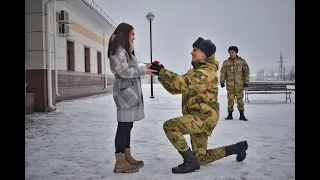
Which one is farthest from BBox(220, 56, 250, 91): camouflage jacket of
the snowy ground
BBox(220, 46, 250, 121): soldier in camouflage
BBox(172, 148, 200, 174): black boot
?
BBox(172, 148, 200, 174): black boot

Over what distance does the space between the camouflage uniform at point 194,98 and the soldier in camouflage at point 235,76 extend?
10.6 feet

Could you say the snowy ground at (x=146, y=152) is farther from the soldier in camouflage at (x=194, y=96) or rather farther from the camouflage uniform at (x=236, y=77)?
the camouflage uniform at (x=236, y=77)

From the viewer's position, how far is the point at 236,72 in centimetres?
546

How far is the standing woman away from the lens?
87.4 inches

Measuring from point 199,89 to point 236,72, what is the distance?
A: 344cm

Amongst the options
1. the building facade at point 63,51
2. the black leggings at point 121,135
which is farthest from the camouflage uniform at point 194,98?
the building facade at point 63,51

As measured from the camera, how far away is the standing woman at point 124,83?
222 centimetres

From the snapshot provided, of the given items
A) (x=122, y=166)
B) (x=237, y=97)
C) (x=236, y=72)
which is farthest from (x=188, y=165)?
(x=236, y=72)

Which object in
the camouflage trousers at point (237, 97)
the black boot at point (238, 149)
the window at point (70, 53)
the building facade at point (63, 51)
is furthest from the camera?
the window at point (70, 53)

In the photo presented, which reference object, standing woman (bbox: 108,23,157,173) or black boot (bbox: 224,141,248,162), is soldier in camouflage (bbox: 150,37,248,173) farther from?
black boot (bbox: 224,141,248,162)

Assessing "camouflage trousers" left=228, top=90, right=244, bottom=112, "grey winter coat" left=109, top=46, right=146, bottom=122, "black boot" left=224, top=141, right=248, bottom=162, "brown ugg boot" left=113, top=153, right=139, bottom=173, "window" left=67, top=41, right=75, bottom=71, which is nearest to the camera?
"grey winter coat" left=109, top=46, right=146, bottom=122

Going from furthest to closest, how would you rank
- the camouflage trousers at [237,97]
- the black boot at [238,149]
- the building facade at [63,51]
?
the building facade at [63,51] < the camouflage trousers at [237,97] < the black boot at [238,149]

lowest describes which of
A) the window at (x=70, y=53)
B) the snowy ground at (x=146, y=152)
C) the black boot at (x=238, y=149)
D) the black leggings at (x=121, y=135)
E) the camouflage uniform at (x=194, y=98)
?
the snowy ground at (x=146, y=152)

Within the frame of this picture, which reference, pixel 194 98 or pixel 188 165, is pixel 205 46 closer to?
pixel 194 98
